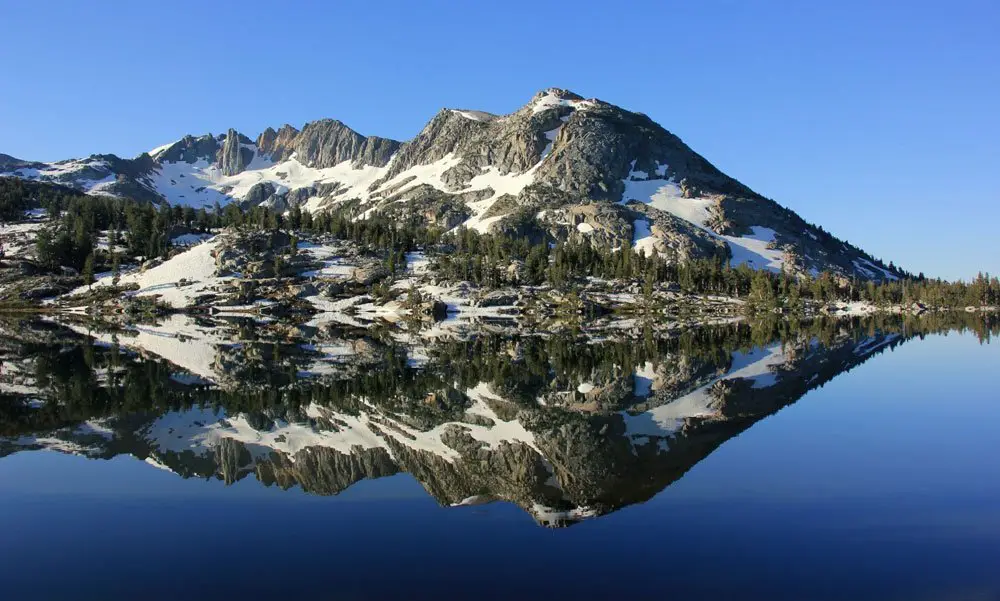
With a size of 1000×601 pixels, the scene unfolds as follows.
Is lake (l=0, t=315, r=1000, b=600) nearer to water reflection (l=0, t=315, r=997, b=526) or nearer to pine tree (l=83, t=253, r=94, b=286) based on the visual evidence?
water reflection (l=0, t=315, r=997, b=526)

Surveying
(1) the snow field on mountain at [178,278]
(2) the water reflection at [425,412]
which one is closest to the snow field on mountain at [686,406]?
(2) the water reflection at [425,412]

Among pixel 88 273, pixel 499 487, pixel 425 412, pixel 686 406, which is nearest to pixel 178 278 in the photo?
pixel 88 273

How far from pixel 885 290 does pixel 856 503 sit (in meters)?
206

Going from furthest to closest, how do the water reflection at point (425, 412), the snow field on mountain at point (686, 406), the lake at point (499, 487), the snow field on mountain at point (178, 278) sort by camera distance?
the snow field on mountain at point (178, 278)
the snow field on mountain at point (686, 406)
the water reflection at point (425, 412)
the lake at point (499, 487)

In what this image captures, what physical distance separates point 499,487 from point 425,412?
11.3m

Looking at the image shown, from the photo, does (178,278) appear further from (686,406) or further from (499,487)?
(499,487)

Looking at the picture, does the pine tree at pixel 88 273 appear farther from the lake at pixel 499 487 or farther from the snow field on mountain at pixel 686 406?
the snow field on mountain at pixel 686 406

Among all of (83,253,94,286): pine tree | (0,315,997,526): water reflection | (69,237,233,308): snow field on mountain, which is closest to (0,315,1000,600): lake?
(0,315,997,526): water reflection

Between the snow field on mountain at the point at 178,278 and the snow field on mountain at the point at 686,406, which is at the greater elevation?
the snow field on mountain at the point at 178,278

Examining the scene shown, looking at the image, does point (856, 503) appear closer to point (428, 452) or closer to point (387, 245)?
point (428, 452)

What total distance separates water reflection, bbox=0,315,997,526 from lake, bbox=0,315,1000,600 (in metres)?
0.16

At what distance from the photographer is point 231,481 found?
18312 mm

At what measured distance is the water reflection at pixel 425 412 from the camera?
60.9 feet

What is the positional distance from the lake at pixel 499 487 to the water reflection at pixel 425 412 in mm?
156
